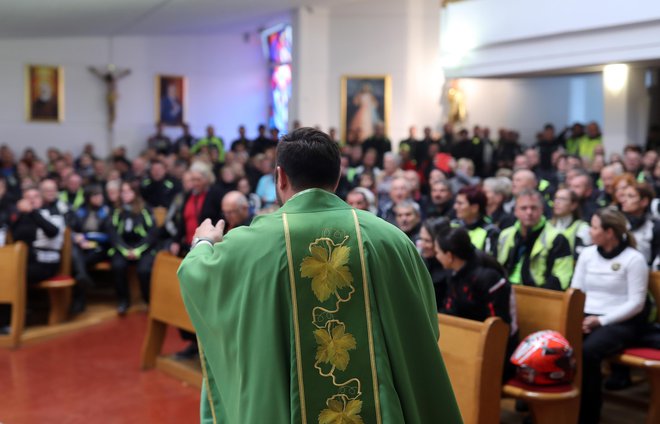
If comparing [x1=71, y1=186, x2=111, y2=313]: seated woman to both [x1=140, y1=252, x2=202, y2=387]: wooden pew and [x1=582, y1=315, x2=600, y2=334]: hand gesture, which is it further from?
[x1=582, y1=315, x2=600, y2=334]: hand gesture

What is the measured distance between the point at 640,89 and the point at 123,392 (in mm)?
11173

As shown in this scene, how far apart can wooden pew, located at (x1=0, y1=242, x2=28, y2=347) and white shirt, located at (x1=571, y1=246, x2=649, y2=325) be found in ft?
15.6

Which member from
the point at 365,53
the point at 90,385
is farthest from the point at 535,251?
the point at 365,53

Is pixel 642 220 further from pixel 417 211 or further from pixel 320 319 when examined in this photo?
pixel 320 319

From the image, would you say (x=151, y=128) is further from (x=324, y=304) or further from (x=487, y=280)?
(x=324, y=304)

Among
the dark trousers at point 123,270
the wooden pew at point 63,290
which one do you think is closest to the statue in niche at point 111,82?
the dark trousers at point 123,270

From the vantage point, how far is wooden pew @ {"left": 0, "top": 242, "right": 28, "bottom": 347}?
7.58m

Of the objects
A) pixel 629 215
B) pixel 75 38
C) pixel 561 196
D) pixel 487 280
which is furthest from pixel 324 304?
pixel 75 38

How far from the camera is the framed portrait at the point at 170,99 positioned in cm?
1969

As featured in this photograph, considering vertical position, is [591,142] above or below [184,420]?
above

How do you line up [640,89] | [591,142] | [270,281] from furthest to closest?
[591,142] < [640,89] < [270,281]

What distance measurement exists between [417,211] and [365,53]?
1203cm

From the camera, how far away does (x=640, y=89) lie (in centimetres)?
1454

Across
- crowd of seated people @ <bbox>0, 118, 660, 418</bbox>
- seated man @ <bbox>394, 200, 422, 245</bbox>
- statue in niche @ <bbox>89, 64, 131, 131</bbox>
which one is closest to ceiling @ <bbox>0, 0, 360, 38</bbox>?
statue in niche @ <bbox>89, 64, 131, 131</bbox>
